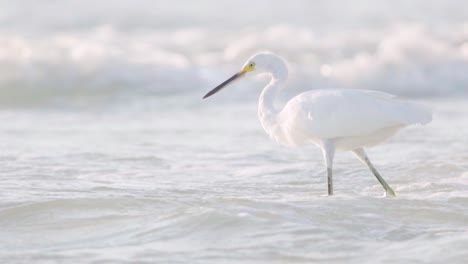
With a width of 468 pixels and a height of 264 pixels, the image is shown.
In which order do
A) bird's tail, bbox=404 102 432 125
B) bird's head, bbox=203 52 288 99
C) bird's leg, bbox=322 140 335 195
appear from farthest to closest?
bird's head, bbox=203 52 288 99 < bird's leg, bbox=322 140 335 195 < bird's tail, bbox=404 102 432 125

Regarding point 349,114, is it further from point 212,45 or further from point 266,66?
point 212,45

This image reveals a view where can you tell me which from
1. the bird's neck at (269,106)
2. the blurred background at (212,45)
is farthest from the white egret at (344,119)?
the blurred background at (212,45)

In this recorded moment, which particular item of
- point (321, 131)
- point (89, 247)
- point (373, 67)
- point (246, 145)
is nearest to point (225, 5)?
point (373, 67)

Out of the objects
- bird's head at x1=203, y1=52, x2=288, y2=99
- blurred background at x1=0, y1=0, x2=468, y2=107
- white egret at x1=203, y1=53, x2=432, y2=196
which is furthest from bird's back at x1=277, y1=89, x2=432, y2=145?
blurred background at x1=0, y1=0, x2=468, y2=107

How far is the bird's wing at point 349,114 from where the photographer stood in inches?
270

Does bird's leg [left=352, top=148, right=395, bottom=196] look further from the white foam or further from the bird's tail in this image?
the white foam

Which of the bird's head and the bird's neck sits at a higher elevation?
the bird's head

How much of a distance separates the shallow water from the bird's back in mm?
472

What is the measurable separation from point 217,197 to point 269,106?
1032 mm

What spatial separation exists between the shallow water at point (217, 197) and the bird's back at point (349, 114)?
0.47m

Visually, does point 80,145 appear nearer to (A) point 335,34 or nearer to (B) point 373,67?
(B) point 373,67

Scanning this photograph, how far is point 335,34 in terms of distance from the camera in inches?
738

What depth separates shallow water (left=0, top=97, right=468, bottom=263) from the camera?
5367 millimetres

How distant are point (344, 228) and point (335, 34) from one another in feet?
43.2
